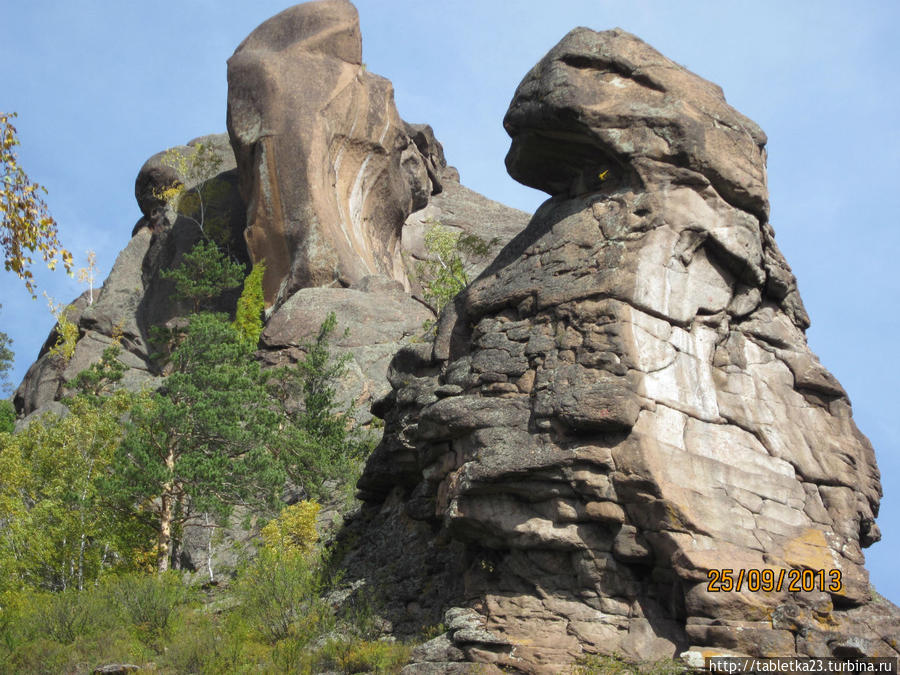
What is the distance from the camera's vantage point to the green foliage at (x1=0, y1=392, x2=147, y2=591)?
699 inches

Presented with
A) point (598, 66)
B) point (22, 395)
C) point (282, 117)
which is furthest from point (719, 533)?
point (22, 395)

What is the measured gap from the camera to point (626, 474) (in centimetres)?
1031

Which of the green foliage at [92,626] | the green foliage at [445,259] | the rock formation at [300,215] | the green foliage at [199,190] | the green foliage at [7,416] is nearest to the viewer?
the green foliage at [92,626]

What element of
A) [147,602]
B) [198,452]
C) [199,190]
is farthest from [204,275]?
[147,602]

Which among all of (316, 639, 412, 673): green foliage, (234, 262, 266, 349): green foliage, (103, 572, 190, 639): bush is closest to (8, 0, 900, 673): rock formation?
(316, 639, 412, 673): green foliage

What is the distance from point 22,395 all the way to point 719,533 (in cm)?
3267

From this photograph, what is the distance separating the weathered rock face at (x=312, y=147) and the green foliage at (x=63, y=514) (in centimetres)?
1229

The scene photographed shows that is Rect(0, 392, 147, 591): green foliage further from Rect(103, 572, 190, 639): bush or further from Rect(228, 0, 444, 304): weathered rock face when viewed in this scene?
Rect(228, 0, 444, 304): weathered rock face

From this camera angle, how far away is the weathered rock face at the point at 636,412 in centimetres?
1020

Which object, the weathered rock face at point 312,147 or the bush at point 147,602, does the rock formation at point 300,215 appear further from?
the bush at point 147,602

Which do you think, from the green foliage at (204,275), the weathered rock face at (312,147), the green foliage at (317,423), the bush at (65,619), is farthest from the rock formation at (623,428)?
the green foliage at (204,275)

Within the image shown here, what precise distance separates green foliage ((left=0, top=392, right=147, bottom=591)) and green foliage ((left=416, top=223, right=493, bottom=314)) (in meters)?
16.3

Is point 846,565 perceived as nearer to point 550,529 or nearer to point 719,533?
point 719,533

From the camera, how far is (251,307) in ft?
107
